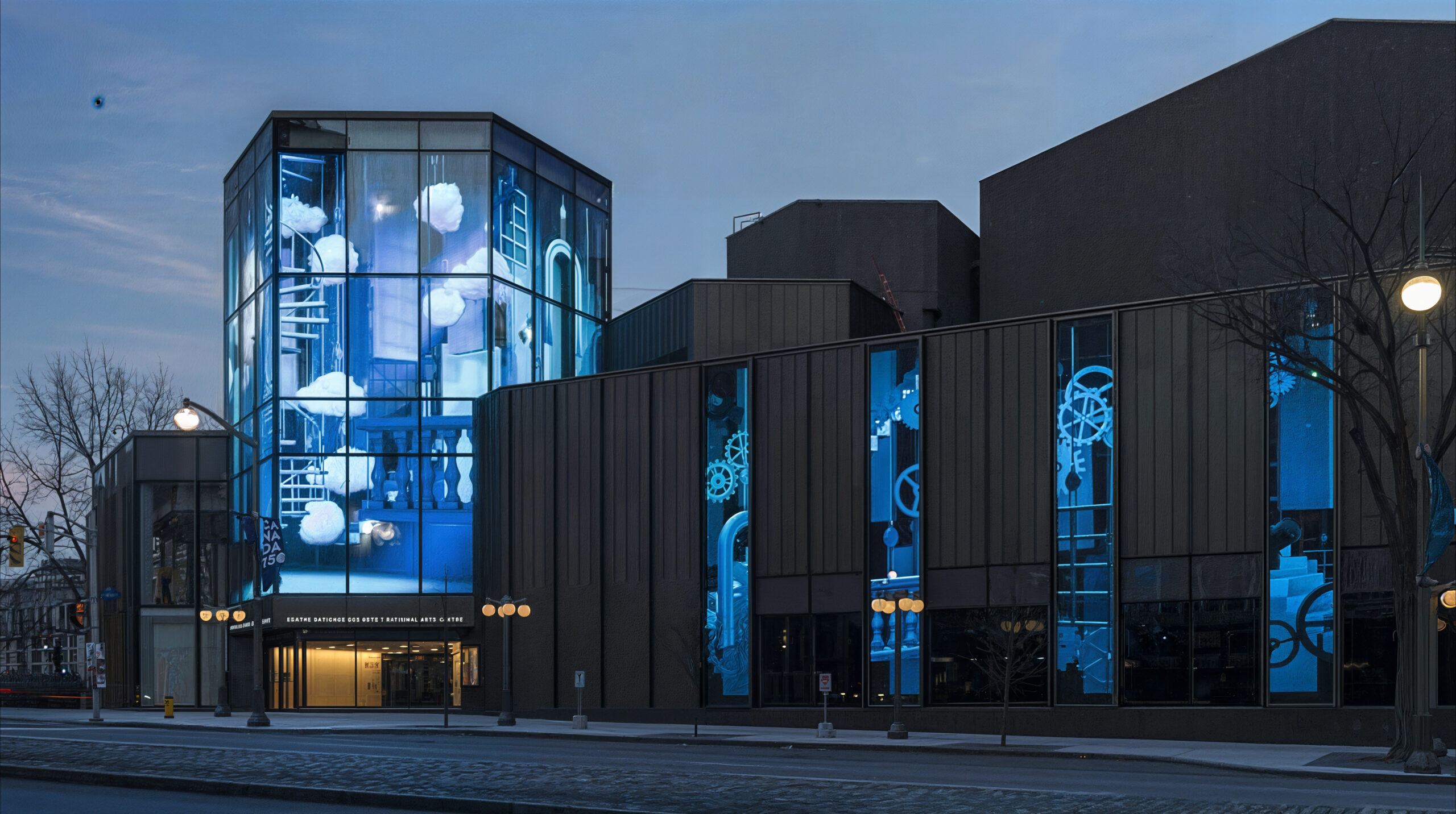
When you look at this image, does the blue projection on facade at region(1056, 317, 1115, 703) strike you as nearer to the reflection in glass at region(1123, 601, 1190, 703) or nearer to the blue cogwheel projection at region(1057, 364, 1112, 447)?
the blue cogwheel projection at region(1057, 364, 1112, 447)

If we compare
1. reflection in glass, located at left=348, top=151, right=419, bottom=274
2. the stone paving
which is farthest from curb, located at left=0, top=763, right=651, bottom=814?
reflection in glass, located at left=348, top=151, right=419, bottom=274

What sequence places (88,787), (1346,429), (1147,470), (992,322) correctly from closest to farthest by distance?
(88,787) < (1346,429) < (1147,470) < (992,322)

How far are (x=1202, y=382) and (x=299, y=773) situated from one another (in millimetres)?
25326

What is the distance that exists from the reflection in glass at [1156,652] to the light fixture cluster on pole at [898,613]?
547 cm

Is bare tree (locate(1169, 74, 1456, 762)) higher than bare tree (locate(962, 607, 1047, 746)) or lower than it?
higher

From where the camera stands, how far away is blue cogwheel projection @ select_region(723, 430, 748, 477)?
43719 mm

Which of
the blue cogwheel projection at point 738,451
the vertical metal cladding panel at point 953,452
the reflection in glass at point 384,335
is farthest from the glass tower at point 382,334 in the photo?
the vertical metal cladding panel at point 953,452

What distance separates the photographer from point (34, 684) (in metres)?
75.3

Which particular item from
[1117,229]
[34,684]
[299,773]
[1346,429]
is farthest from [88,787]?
[34,684]

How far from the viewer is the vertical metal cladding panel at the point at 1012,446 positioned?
37875mm

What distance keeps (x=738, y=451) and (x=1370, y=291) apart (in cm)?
2002

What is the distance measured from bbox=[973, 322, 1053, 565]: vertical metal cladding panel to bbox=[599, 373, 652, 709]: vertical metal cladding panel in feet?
37.9

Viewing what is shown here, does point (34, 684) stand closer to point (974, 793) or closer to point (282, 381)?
point (282, 381)

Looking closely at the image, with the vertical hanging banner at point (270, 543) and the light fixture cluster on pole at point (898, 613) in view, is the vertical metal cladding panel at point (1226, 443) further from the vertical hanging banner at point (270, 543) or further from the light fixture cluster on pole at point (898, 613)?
the vertical hanging banner at point (270, 543)
